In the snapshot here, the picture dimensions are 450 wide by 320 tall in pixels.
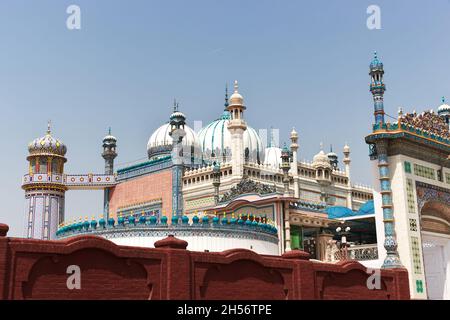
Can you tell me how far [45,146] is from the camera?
154 ft

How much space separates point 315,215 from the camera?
117ft

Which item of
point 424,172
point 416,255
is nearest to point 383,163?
point 424,172

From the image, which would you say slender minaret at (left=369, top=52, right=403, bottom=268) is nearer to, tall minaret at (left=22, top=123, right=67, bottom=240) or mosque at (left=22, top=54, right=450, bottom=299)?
mosque at (left=22, top=54, right=450, bottom=299)

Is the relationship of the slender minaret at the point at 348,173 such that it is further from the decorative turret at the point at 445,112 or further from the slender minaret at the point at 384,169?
the slender minaret at the point at 384,169

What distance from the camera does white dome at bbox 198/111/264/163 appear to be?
52.0 m

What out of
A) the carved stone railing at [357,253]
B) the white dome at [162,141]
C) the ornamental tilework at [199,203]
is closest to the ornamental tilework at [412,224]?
the carved stone railing at [357,253]

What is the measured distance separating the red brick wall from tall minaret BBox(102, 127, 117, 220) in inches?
18.4

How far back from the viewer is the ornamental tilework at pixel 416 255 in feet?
83.2

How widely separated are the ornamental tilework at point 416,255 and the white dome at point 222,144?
26.0m

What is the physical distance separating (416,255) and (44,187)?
99.6 ft

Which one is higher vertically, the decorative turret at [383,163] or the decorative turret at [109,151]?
the decorative turret at [109,151]
